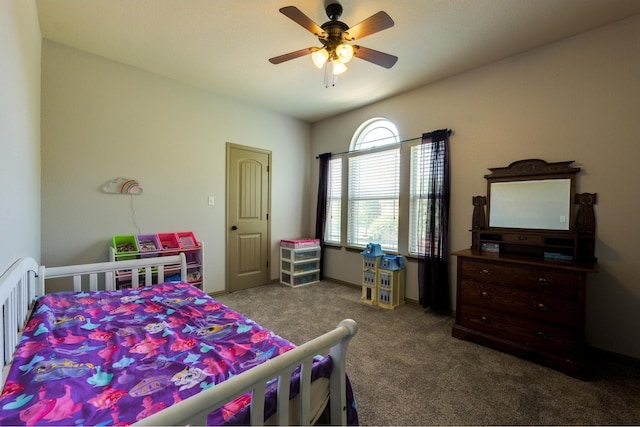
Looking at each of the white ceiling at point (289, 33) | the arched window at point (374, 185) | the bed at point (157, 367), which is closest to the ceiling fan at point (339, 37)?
the white ceiling at point (289, 33)

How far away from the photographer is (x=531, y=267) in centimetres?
216

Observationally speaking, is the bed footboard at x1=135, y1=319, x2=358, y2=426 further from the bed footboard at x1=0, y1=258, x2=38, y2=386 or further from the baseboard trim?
the baseboard trim

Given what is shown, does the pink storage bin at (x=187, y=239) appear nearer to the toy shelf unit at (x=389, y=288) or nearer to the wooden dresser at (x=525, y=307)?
the toy shelf unit at (x=389, y=288)

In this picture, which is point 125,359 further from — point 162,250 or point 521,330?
point 521,330

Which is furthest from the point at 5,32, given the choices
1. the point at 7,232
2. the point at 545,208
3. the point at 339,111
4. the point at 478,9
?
the point at 545,208

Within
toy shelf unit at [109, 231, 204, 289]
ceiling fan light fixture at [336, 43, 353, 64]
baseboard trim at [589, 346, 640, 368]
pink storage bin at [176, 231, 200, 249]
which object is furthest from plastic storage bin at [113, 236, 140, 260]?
baseboard trim at [589, 346, 640, 368]

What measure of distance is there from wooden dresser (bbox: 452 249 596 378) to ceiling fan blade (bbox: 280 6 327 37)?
2.17m

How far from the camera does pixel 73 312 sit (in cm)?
167

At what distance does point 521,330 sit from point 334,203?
9.21 ft

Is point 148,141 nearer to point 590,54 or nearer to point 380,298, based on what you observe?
point 380,298

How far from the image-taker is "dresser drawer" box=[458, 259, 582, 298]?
2.01 meters

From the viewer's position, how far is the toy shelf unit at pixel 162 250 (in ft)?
8.83

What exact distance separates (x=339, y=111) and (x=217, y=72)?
1.82 meters

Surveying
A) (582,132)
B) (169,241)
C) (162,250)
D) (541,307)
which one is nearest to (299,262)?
(169,241)
